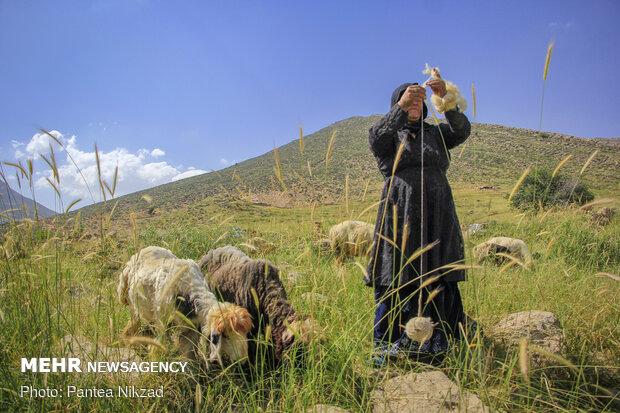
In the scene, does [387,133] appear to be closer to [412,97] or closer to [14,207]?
[412,97]

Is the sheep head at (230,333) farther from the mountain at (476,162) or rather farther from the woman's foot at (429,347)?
the mountain at (476,162)

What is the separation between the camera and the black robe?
115 inches

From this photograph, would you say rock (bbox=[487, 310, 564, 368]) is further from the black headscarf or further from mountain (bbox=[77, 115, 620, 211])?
mountain (bbox=[77, 115, 620, 211])

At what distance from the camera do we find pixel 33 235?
2994 millimetres

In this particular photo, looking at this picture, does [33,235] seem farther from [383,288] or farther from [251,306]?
[383,288]

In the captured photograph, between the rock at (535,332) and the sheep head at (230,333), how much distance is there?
1787mm

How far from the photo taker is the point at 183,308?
8.16 ft

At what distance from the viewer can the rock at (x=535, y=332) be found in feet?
9.32

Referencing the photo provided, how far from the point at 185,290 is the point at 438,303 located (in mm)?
1828

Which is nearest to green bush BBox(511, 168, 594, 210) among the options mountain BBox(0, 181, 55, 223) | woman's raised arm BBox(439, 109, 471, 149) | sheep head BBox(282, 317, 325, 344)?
woman's raised arm BBox(439, 109, 471, 149)

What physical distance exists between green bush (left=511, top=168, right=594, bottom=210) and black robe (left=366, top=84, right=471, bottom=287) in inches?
23.0

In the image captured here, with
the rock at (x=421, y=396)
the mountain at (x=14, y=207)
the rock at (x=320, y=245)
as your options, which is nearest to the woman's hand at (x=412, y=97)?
the rock at (x=320, y=245)

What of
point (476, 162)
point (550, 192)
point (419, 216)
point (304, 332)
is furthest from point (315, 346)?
point (476, 162)

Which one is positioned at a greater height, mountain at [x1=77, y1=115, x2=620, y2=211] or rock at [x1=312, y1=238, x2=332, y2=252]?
mountain at [x1=77, y1=115, x2=620, y2=211]
